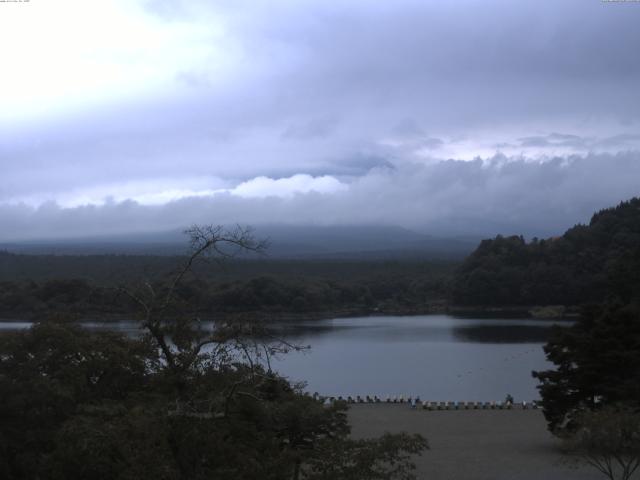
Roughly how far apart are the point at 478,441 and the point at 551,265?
53.2 m

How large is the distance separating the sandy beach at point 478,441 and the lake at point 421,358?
3.27 meters

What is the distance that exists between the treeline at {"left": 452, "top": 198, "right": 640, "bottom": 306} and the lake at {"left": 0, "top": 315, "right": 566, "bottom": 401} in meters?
8.09

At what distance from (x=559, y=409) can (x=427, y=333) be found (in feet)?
112

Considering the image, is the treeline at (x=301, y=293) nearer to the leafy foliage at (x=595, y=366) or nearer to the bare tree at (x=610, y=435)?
the leafy foliage at (x=595, y=366)

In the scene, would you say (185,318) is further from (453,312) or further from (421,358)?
(453,312)

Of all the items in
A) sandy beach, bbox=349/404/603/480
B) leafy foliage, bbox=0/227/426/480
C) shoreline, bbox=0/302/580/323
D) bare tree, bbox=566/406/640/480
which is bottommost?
shoreline, bbox=0/302/580/323

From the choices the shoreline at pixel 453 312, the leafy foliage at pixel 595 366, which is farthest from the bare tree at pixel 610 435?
the shoreline at pixel 453 312

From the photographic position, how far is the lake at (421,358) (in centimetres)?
2930

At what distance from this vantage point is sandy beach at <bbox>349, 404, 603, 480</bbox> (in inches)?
563

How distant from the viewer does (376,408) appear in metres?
23.6

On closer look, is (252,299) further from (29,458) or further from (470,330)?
(29,458)

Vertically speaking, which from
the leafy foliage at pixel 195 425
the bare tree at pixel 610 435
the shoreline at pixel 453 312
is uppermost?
the leafy foliage at pixel 195 425

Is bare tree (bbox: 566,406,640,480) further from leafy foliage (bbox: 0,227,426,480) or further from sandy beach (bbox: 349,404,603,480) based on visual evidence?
leafy foliage (bbox: 0,227,426,480)

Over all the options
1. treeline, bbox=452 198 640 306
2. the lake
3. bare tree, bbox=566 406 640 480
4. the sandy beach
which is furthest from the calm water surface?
bare tree, bbox=566 406 640 480
